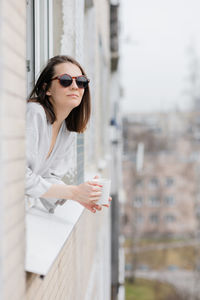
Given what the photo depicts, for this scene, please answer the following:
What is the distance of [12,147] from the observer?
1.53m

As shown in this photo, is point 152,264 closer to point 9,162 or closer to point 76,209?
point 76,209

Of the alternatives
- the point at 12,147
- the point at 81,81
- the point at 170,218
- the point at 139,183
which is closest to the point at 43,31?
the point at 81,81

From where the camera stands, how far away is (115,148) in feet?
43.4

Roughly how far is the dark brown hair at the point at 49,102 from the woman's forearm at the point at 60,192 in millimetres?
434

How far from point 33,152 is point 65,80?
20.6 inches

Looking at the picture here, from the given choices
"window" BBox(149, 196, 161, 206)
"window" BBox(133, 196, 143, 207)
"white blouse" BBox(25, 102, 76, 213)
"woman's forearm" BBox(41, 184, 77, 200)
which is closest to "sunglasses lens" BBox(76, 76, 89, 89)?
"white blouse" BBox(25, 102, 76, 213)

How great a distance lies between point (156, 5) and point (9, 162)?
4960cm

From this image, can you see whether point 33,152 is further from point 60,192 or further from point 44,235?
point 44,235

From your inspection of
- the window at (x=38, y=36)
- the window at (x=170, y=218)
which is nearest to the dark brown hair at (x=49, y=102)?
the window at (x=38, y=36)

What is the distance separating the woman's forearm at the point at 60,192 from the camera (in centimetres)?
221

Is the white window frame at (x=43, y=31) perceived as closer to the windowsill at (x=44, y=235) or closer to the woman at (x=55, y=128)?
the woman at (x=55, y=128)

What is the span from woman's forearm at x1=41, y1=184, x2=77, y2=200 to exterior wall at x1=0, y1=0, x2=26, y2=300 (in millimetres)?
494

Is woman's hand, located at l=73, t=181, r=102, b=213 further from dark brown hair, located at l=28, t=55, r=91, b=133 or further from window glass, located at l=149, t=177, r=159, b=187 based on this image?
window glass, located at l=149, t=177, r=159, b=187

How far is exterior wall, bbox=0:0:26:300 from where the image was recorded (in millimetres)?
1426
